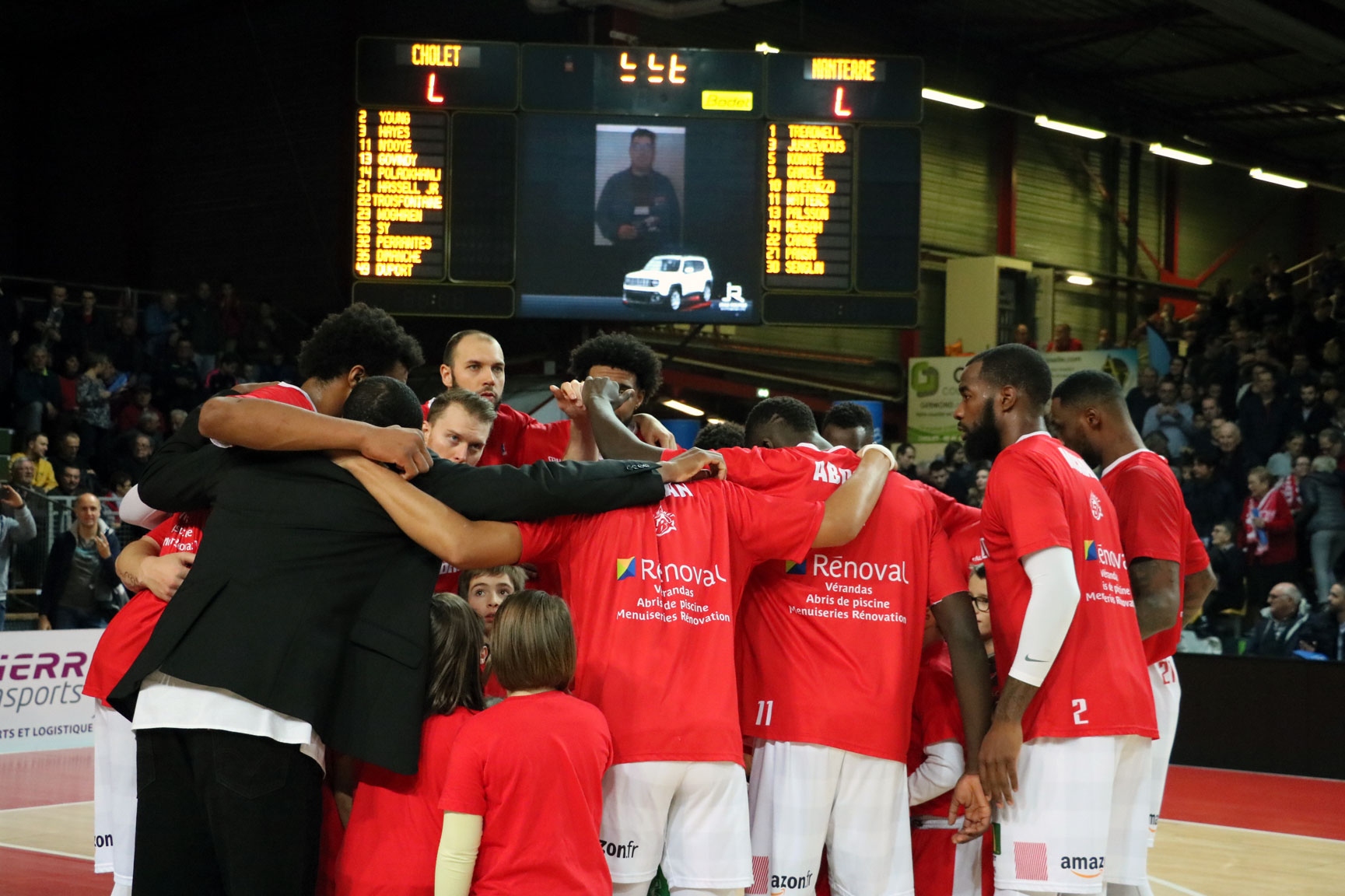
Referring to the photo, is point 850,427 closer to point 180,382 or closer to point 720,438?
point 720,438

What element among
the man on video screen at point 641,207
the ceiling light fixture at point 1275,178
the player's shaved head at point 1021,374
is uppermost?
the ceiling light fixture at point 1275,178

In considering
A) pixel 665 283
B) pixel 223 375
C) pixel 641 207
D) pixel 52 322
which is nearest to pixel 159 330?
pixel 223 375

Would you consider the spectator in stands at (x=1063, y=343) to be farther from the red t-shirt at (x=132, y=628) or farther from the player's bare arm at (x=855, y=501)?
the red t-shirt at (x=132, y=628)

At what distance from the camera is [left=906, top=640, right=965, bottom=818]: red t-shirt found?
445 centimetres

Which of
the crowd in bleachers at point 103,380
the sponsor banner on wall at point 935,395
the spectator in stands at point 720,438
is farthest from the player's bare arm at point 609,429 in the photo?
the sponsor banner on wall at point 935,395

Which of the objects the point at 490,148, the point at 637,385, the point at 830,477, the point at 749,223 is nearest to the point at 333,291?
the point at 490,148

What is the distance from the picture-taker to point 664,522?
151 inches

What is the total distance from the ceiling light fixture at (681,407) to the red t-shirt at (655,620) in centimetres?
1394

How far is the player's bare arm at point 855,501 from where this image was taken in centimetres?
394

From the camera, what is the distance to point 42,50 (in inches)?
821

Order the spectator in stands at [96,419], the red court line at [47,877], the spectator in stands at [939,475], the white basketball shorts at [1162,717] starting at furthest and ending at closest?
the spectator in stands at [939,475] → the spectator in stands at [96,419] → the red court line at [47,877] → the white basketball shorts at [1162,717]

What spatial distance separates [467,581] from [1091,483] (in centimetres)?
199

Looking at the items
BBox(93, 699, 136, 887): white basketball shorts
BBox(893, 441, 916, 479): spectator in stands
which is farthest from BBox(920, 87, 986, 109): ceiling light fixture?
BBox(93, 699, 136, 887): white basketball shorts

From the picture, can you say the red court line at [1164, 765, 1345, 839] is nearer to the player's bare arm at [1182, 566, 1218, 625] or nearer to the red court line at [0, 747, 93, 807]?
the player's bare arm at [1182, 566, 1218, 625]
